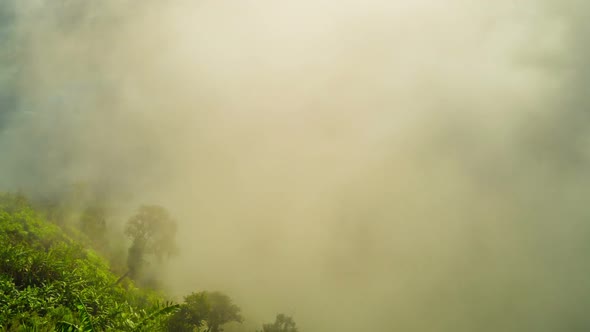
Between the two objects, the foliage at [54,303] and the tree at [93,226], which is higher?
the tree at [93,226]

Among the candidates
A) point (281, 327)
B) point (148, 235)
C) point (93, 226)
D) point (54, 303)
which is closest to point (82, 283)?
point (54, 303)

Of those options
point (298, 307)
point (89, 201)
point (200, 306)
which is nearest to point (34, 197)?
point (89, 201)

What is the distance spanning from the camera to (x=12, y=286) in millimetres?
13031

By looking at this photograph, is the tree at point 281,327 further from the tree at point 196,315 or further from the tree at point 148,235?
the tree at point 148,235

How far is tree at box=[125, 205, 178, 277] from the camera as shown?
46.2 meters

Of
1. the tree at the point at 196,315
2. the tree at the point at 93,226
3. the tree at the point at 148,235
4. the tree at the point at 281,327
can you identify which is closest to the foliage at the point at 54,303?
the tree at the point at 196,315

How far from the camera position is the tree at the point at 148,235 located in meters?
46.2

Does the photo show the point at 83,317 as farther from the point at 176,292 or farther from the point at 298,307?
the point at 298,307

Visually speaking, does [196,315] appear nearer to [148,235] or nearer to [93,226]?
[148,235]

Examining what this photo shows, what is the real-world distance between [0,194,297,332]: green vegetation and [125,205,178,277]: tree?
0.15m

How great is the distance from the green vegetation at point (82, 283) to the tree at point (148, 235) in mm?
150

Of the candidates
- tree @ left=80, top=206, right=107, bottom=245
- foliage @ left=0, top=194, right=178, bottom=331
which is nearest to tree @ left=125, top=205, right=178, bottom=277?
tree @ left=80, top=206, right=107, bottom=245

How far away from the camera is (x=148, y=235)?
47688mm

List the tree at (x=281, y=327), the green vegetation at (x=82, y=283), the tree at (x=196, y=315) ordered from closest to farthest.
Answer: the green vegetation at (x=82, y=283), the tree at (x=196, y=315), the tree at (x=281, y=327)
